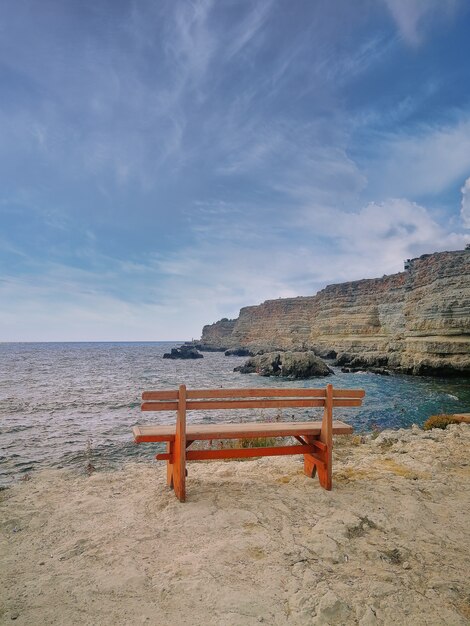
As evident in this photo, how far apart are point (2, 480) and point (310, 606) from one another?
273 inches

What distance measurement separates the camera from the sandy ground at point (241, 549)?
2793 millimetres

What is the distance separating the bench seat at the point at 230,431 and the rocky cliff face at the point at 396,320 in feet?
95.9

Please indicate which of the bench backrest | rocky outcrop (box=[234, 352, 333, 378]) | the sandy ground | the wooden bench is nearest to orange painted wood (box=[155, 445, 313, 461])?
the wooden bench

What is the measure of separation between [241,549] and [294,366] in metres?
29.9

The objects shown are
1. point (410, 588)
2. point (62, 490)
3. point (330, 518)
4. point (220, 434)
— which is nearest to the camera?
point (410, 588)

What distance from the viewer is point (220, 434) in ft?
16.1

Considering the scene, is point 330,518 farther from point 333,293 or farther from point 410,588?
point 333,293

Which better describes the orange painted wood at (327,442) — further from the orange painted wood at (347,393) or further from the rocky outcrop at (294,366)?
Result: the rocky outcrop at (294,366)

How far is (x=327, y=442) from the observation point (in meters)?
5.17

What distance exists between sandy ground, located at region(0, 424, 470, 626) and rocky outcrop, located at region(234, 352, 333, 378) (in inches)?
1058

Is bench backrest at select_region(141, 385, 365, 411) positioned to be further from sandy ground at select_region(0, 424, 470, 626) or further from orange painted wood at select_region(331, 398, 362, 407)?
sandy ground at select_region(0, 424, 470, 626)

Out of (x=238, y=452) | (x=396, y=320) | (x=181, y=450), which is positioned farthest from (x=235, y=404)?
(x=396, y=320)

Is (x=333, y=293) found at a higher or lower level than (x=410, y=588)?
higher

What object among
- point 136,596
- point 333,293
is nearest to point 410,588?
point 136,596
